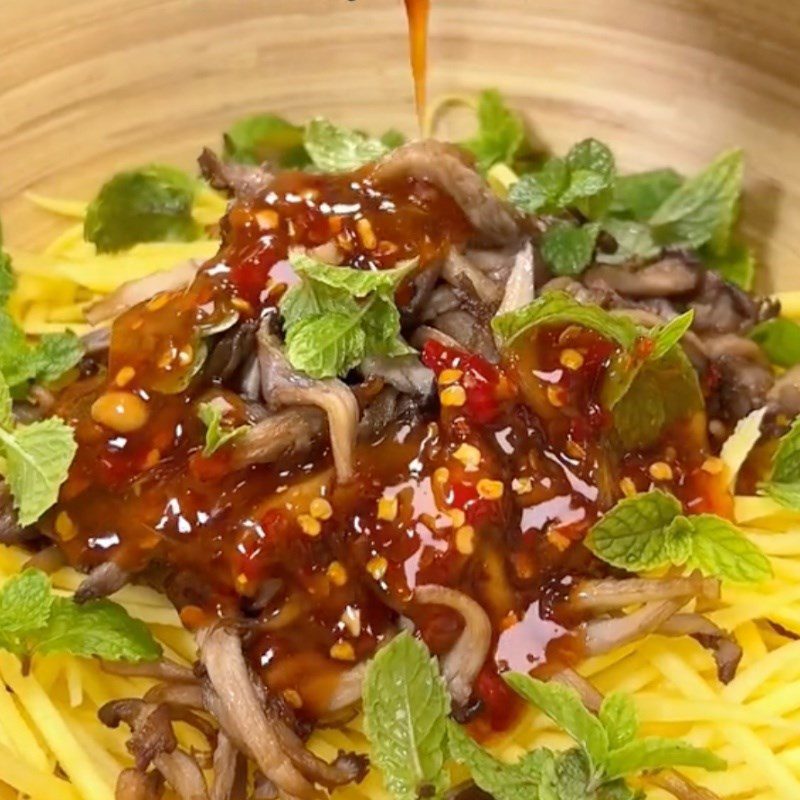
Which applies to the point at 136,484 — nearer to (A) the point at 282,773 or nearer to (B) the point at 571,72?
(A) the point at 282,773

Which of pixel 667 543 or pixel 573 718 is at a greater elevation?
pixel 667 543

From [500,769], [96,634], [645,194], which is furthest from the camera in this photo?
[645,194]

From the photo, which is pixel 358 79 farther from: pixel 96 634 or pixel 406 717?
pixel 406 717

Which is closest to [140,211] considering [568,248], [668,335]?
[568,248]

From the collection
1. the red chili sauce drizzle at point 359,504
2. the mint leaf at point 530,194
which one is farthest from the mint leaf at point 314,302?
the mint leaf at point 530,194

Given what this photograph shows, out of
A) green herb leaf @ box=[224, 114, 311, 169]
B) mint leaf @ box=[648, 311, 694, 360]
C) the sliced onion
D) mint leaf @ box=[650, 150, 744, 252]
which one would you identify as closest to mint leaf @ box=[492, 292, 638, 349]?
mint leaf @ box=[648, 311, 694, 360]
